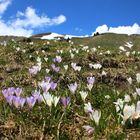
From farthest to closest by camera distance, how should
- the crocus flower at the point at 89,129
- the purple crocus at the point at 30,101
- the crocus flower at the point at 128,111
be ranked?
the purple crocus at the point at 30,101
the crocus flower at the point at 89,129
the crocus flower at the point at 128,111

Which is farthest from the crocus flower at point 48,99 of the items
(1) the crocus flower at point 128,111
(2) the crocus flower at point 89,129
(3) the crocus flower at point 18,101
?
(1) the crocus flower at point 128,111

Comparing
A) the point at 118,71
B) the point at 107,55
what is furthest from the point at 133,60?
the point at 118,71

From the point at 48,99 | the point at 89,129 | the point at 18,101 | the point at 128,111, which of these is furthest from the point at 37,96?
the point at 128,111

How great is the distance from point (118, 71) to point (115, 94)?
6.79 metres

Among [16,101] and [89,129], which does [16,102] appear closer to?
[16,101]

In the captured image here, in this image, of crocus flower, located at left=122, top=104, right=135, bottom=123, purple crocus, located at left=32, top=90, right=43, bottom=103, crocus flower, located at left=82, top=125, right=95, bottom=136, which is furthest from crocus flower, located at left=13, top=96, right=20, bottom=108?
crocus flower, located at left=122, top=104, right=135, bottom=123

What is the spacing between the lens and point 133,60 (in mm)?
17469

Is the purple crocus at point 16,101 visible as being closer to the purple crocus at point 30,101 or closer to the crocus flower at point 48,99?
the purple crocus at point 30,101

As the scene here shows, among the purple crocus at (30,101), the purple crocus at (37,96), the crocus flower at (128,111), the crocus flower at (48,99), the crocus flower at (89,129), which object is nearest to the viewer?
the crocus flower at (128,111)

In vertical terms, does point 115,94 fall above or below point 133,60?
below

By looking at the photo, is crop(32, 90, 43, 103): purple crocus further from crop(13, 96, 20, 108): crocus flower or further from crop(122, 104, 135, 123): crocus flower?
crop(122, 104, 135, 123): crocus flower

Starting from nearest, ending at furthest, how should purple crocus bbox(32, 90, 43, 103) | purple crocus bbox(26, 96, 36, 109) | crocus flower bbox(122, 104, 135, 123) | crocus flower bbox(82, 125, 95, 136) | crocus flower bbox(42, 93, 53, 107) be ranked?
1. crocus flower bbox(122, 104, 135, 123)
2. crocus flower bbox(82, 125, 95, 136)
3. purple crocus bbox(26, 96, 36, 109)
4. crocus flower bbox(42, 93, 53, 107)
5. purple crocus bbox(32, 90, 43, 103)

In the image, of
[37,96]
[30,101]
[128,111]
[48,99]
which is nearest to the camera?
[128,111]

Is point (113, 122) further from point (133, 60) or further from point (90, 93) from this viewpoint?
point (133, 60)
